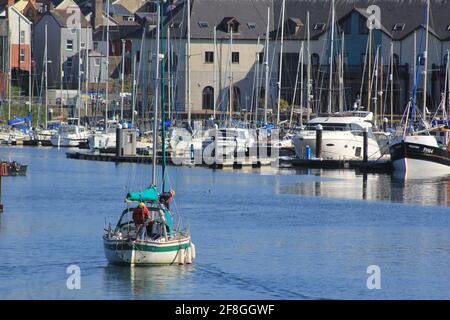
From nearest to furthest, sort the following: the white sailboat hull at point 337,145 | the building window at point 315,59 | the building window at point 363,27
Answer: the white sailboat hull at point 337,145 < the building window at point 363,27 < the building window at point 315,59

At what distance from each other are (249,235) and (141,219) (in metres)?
11.6

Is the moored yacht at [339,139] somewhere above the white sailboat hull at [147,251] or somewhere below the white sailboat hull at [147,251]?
above

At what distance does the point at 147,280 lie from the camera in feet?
136

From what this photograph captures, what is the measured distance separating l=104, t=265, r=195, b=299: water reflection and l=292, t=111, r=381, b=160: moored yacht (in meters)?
46.7

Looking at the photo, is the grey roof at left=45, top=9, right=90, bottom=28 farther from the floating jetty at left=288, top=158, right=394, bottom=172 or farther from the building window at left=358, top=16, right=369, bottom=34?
the floating jetty at left=288, top=158, right=394, bottom=172

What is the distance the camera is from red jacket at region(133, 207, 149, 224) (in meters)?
42.4

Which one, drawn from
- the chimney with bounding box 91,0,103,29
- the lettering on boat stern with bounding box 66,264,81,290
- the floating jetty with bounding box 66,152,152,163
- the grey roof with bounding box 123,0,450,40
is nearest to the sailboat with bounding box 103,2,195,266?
the lettering on boat stern with bounding box 66,264,81,290

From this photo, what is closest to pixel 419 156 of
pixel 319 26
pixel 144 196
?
pixel 144 196

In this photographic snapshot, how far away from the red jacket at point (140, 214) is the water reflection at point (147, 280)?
144cm

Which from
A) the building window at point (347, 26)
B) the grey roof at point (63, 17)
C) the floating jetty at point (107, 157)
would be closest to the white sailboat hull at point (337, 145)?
the floating jetty at point (107, 157)

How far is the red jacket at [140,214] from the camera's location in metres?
42.4

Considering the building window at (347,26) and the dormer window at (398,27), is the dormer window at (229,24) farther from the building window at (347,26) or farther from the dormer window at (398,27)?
the dormer window at (398,27)

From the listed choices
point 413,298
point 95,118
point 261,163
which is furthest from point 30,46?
point 413,298

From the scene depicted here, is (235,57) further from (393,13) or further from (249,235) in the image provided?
(249,235)
